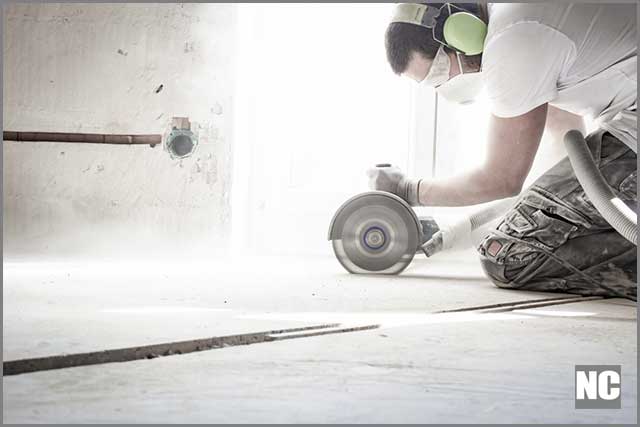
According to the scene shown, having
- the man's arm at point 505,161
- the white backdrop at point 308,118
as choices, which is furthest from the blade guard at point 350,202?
the white backdrop at point 308,118

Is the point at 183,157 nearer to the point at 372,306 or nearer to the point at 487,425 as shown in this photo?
the point at 372,306

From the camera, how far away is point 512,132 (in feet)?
7.23

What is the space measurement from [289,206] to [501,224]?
143cm

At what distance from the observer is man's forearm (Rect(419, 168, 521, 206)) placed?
2.33 m

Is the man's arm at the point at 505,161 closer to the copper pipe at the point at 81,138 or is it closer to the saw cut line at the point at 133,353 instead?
the saw cut line at the point at 133,353

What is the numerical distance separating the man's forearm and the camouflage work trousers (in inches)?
2.9

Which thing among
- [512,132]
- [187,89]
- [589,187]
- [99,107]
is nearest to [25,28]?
[99,107]

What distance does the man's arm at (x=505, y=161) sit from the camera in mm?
2188

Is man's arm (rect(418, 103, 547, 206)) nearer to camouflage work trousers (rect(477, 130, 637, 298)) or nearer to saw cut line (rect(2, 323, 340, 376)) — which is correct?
camouflage work trousers (rect(477, 130, 637, 298))

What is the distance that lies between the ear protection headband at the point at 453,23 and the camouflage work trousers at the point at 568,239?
0.45m

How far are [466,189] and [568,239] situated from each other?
0.38 metres

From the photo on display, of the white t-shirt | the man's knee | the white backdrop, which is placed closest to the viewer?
the white t-shirt

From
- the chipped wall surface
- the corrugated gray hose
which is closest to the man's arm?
the corrugated gray hose

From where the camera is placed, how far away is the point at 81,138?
340 centimetres
